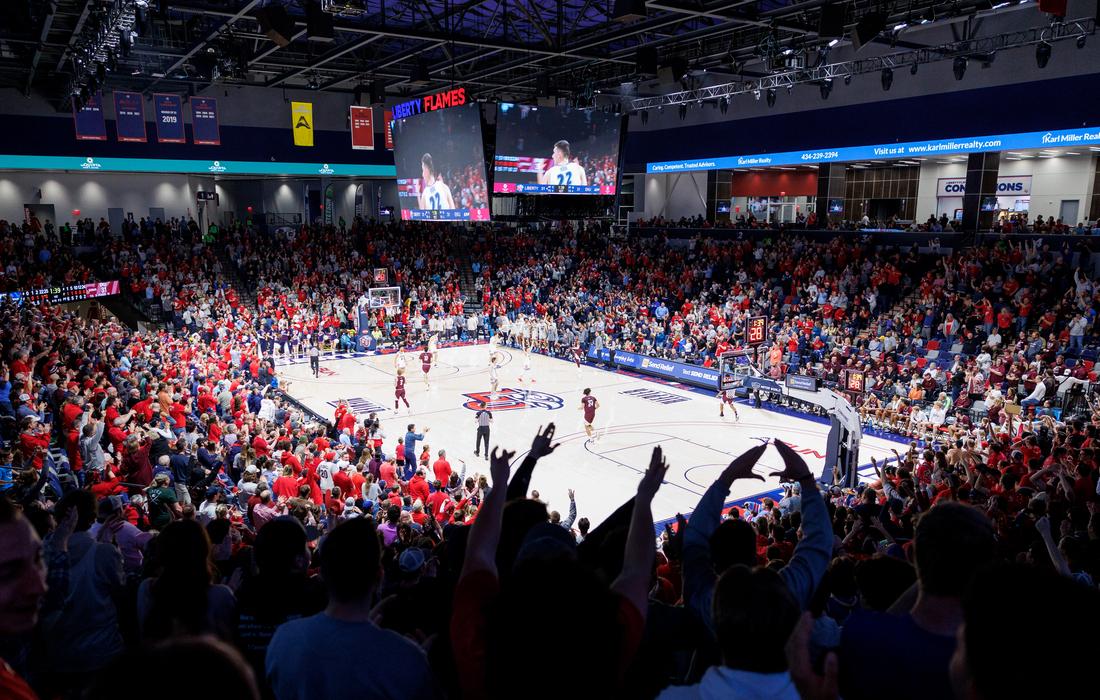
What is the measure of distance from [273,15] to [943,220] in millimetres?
23489

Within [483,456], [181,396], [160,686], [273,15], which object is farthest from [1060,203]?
[160,686]

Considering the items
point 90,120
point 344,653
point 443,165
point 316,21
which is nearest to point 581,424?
point 443,165

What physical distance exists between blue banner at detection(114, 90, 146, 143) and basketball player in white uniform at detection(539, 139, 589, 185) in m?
14.3

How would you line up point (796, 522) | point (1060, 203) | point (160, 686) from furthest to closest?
point (1060, 203) → point (796, 522) → point (160, 686)

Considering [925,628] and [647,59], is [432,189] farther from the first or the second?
[925,628]

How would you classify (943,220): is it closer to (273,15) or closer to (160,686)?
(273,15)

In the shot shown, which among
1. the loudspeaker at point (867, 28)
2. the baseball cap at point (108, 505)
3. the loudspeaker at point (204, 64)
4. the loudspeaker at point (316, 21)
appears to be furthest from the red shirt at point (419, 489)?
the loudspeaker at point (204, 64)

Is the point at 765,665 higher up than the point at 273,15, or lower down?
lower down

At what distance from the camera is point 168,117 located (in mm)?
27219

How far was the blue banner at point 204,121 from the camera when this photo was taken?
1074 inches

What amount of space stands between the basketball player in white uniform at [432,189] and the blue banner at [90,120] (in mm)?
11927

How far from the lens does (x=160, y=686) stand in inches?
46.1

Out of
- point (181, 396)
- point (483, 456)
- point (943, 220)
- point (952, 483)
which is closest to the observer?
point (952, 483)

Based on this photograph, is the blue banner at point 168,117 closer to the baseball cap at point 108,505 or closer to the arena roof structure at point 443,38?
the arena roof structure at point 443,38
